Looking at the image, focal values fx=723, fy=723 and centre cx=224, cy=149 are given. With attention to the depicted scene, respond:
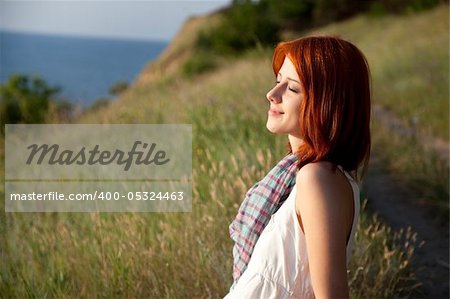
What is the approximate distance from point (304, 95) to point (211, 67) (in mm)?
20294

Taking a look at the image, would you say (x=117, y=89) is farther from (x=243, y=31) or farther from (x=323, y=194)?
(x=323, y=194)

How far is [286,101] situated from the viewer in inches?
79.4

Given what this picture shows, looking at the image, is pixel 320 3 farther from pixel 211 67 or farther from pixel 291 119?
pixel 291 119

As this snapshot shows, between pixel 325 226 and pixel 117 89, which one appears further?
pixel 117 89

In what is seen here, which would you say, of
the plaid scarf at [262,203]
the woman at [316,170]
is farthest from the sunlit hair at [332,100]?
the plaid scarf at [262,203]

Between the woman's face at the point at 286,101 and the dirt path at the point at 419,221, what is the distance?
2365mm

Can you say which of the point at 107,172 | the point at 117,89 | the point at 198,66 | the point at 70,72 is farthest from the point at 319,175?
the point at 70,72

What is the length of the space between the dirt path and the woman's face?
2.37 meters

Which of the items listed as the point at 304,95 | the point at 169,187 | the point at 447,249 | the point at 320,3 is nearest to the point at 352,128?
the point at 304,95

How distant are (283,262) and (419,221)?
3891mm

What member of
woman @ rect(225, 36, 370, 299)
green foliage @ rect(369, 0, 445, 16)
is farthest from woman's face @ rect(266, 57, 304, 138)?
green foliage @ rect(369, 0, 445, 16)

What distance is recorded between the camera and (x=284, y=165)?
2.16 m

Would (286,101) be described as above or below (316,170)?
above

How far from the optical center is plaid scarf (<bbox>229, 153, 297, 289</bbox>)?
2.13 m
